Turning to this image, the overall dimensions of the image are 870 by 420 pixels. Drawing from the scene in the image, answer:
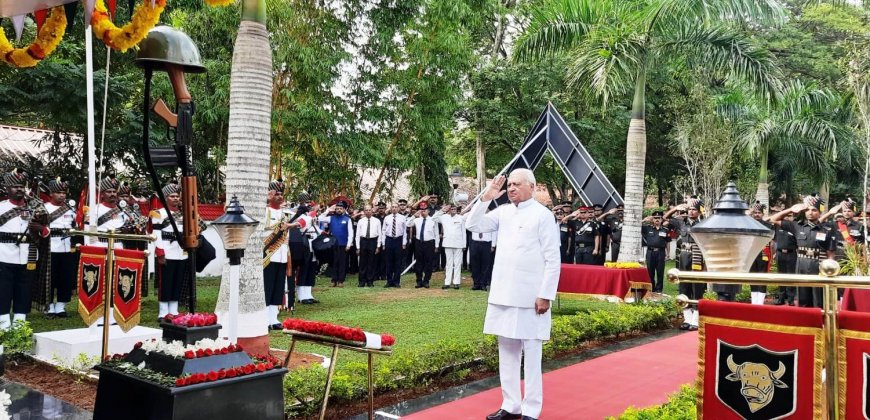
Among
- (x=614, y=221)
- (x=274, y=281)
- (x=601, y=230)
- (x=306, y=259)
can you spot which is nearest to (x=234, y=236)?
(x=274, y=281)

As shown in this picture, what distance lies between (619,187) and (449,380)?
24.1 metres

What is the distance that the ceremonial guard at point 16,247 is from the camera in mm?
8367

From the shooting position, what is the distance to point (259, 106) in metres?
6.95

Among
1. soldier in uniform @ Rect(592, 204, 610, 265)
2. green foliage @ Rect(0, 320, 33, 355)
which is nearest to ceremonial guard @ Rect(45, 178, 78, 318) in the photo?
green foliage @ Rect(0, 320, 33, 355)

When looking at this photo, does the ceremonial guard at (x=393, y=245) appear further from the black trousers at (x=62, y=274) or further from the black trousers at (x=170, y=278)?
the black trousers at (x=62, y=274)

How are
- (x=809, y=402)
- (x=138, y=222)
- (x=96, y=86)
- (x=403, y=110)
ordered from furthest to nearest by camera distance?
(x=403, y=110)
(x=96, y=86)
(x=138, y=222)
(x=809, y=402)

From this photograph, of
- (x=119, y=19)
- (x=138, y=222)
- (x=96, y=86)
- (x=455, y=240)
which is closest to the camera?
(x=138, y=222)

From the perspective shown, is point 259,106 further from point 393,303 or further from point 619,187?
point 619,187

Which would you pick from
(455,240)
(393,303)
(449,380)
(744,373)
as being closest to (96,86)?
(393,303)

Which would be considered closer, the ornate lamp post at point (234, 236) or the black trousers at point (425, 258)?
the ornate lamp post at point (234, 236)

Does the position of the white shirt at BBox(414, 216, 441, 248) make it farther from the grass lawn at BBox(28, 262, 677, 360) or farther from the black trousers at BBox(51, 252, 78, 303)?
the black trousers at BBox(51, 252, 78, 303)

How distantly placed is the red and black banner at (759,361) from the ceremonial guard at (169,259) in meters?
8.07

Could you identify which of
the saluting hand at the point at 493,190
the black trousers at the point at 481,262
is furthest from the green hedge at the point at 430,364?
the black trousers at the point at 481,262

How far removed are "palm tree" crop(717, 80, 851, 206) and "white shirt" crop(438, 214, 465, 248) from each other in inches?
416
